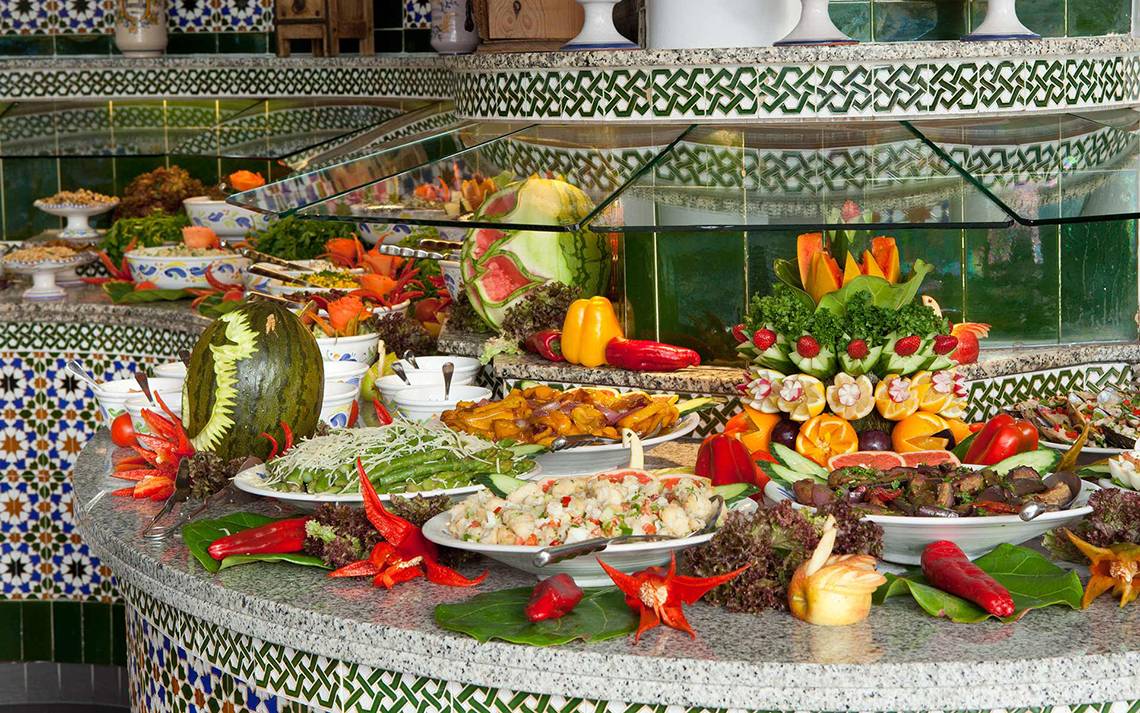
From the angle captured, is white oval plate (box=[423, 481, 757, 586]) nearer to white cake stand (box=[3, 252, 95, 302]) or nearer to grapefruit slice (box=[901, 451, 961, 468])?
grapefruit slice (box=[901, 451, 961, 468])

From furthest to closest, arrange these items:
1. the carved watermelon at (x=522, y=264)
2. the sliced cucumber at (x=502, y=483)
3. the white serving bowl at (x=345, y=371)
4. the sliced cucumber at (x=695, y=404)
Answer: the carved watermelon at (x=522, y=264)
the white serving bowl at (x=345, y=371)
the sliced cucumber at (x=695, y=404)
the sliced cucumber at (x=502, y=483)

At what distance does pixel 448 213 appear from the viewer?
3.34 m

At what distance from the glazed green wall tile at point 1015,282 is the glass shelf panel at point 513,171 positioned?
901mm

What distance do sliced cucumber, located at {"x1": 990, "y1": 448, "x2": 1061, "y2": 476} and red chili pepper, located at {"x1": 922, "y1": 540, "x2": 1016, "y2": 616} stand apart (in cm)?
38

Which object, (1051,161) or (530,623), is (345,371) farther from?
(1051,161)

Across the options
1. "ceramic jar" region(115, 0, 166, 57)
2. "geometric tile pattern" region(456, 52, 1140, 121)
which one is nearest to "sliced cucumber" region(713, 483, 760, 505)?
"geometric tile pattern" region(456, 52, 1140, 121)

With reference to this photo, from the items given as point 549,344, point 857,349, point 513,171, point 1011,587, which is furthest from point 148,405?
point 1011,587

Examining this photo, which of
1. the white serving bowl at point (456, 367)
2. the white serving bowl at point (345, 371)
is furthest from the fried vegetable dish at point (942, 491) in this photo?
the white serving bowl at point (345, 371)

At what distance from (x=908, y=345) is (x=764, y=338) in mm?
329

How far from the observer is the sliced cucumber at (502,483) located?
322 cm

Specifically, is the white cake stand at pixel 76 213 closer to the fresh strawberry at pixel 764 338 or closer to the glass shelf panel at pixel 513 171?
the glass shelf panel at pixel 513 171

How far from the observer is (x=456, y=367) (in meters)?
4.52

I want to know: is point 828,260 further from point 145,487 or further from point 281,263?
point 281,263

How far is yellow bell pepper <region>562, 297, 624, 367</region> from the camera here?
4352mm
